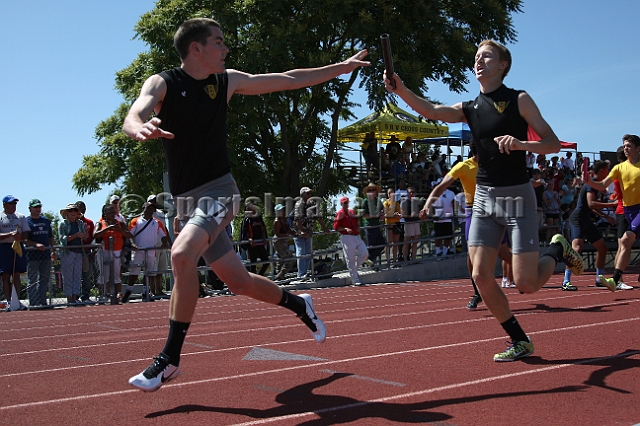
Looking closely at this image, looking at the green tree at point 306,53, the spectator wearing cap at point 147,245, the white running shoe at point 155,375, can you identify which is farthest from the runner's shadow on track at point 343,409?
the green tree at point 306,53

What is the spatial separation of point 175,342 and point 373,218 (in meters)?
13.6

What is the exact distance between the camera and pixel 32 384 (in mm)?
5449

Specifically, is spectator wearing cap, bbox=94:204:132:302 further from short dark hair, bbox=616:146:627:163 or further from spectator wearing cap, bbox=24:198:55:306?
short dark hair, bbox=616:146:627:163

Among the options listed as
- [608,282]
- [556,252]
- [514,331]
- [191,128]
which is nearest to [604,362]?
[514,331]

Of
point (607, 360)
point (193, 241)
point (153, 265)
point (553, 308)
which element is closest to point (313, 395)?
point (193, 241)

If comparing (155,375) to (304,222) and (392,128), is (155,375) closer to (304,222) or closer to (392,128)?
(304,222)

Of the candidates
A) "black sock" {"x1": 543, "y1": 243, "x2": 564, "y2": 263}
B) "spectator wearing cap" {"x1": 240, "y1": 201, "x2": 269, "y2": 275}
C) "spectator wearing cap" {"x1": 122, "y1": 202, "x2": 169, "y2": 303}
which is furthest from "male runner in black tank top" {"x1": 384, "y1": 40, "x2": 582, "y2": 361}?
"spectator wearing cap" {"x1": 240, "y1": 201, "x2": 269, "y2": 275}

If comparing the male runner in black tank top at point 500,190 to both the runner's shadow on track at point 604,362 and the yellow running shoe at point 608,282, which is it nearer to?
the runner's shadow on track at point 604,362

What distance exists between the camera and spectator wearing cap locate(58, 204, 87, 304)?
14.0 m

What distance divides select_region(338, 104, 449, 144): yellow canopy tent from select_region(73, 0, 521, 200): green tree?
874mm

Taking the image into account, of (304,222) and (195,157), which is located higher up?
(195,157)

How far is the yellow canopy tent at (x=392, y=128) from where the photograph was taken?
25516 millimetres

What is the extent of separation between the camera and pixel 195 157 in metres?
4.83

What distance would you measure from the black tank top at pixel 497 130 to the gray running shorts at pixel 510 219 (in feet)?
0.28
